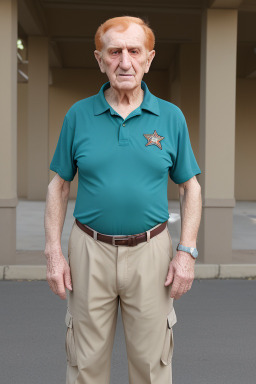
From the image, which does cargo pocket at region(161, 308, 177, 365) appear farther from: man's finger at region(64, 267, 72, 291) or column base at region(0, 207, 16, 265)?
column base at region(0, 207, 16, 265)

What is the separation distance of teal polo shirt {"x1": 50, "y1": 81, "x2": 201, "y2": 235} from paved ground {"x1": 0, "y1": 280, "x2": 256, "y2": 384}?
6.05 ft

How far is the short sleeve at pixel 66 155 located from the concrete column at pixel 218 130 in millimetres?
5229

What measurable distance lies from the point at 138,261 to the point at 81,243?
0.24 metres

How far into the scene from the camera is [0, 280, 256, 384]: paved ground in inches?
147

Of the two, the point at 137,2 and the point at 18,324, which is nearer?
the point at 18,324

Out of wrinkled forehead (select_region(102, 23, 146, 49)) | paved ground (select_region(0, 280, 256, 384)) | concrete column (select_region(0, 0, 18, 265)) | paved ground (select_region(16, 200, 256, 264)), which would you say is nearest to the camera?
wrinkled forehead (select_region(102, 23, 146, 49))

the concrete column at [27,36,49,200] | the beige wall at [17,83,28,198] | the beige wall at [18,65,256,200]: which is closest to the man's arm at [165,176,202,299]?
the concrete column at [27,36,49,200]

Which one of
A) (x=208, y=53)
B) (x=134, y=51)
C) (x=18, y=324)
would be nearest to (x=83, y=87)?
(x=208, y=53)

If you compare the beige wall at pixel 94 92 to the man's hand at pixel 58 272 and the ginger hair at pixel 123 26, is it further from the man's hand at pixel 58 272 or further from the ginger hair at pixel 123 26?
the ginger hair at pixel 123 26

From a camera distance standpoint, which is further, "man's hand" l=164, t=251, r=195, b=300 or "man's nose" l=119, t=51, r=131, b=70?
"man's hand" l=164, t=251, r=195, b=300

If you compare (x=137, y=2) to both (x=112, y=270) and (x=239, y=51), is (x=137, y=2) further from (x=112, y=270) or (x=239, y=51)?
(x=239, y=51)

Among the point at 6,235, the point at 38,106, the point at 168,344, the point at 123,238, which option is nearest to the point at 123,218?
the point at 123,238

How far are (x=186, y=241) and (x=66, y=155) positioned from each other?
613 millimetres

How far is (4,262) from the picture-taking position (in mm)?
6926
